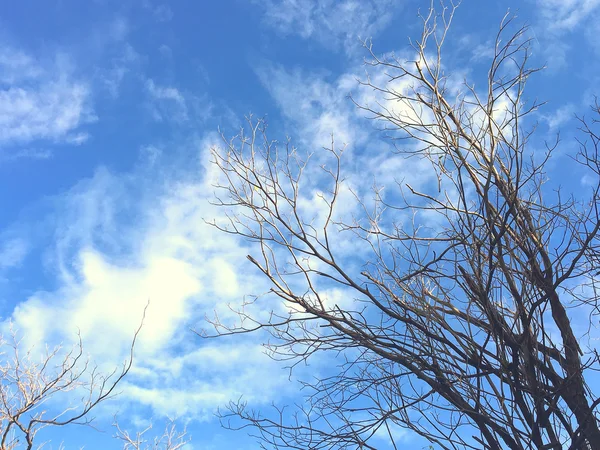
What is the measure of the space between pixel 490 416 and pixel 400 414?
63 cm

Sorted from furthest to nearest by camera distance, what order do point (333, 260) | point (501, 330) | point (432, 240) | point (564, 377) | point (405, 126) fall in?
point (432, 240) < point (405, 126) < point (333, 260) < point (564, 377) < point (501, 330)

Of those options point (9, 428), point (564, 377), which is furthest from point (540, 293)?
point (9, 428)

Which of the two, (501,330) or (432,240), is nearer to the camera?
(501,330)

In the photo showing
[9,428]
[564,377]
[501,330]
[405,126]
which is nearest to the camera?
[501,330]

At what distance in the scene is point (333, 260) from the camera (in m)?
3.23

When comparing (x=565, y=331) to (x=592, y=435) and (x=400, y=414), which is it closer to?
(x=592, y=435)

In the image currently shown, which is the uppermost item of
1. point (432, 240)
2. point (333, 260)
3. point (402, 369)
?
point (432, 240)

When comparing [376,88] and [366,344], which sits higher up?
[376,88]

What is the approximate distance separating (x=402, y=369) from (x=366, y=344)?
31 centimetres

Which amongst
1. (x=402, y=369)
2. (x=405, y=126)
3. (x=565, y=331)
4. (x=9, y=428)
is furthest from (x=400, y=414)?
(x=9, y=428)

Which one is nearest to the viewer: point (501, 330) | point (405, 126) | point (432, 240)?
point (501, 330)

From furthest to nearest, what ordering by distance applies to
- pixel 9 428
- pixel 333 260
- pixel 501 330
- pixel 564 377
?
pixel 9 428
pixel 333 260
pixel 564 377
pixel 501 330

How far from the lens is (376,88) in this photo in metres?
3.56

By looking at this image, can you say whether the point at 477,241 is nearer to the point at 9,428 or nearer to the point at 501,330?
the point at 501,330
